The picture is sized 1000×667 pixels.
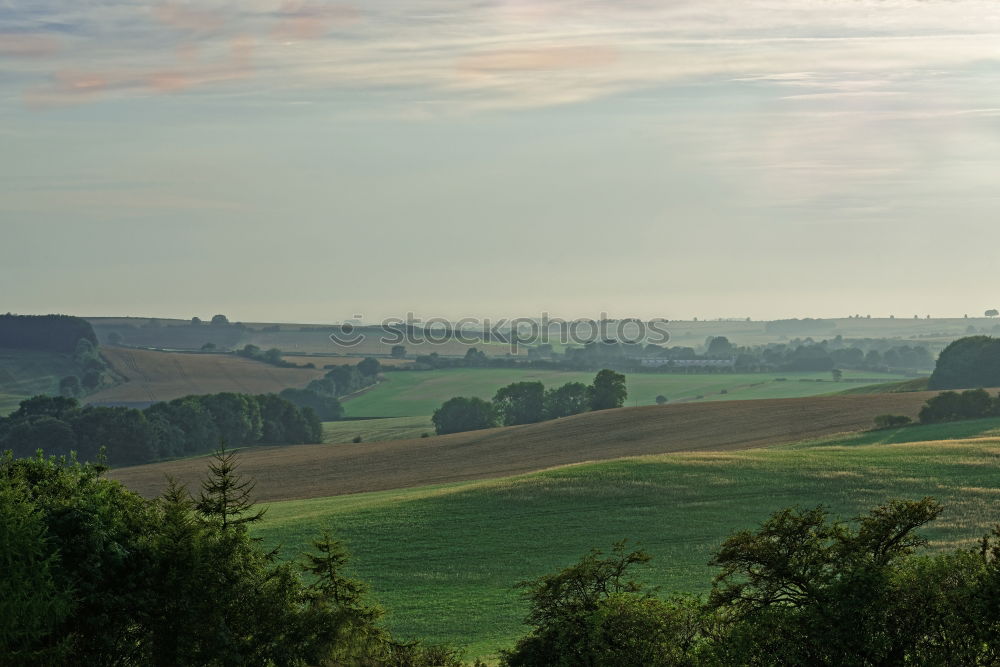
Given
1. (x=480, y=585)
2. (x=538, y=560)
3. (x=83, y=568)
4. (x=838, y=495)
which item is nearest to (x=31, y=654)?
(x=83, y=568)

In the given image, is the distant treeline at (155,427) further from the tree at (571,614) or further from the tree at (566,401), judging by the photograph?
the tree at (571,614)

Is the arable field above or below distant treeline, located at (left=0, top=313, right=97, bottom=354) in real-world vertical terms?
below

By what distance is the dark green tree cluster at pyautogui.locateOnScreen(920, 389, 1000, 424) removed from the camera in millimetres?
81062

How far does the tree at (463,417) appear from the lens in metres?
115

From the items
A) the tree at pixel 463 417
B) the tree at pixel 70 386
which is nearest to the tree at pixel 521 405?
the tree at pixel 463 417

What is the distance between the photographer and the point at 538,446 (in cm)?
8719

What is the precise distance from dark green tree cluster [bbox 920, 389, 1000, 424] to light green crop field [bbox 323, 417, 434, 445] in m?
49.1

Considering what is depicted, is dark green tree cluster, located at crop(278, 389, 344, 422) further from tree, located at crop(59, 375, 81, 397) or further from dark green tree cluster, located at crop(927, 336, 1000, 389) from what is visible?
dark green tree cluster, located at crop(927, 336, 1000, 389)

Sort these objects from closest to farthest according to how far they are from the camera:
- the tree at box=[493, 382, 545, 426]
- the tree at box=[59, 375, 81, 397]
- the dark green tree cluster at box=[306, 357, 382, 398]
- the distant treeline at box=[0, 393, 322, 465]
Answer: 1. the distant treeline at box=[0, 393, 322, 465]
2. the tree at box=[493, 382, 545, 426]
3. the tree at box=[59, 375, 81, 397]
4. the dark green tree cluster at box=[306, 357, 382, 398]

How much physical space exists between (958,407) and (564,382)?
251 ft

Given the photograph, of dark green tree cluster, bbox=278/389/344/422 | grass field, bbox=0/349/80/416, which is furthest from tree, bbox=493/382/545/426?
grass field, bbox=0/349/80/416

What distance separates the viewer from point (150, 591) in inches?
853

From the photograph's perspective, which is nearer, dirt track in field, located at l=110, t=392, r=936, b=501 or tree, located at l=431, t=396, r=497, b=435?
dirt track in field, located at l=110, t=392, r=936, b=501

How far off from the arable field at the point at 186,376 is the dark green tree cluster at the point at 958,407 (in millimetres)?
89916
